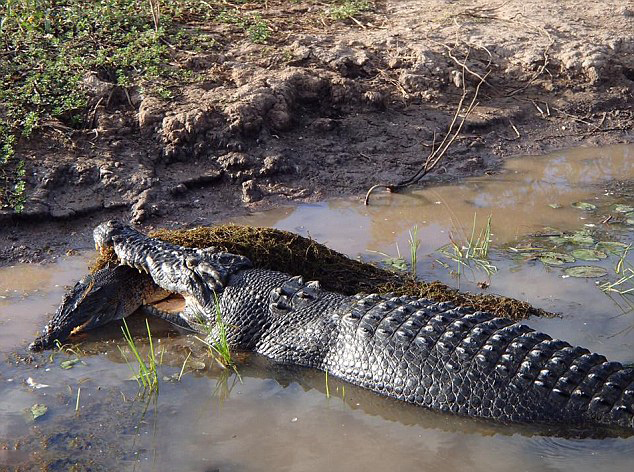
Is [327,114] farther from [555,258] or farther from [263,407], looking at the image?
[263,407]

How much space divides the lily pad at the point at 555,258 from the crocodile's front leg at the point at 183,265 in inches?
85.4

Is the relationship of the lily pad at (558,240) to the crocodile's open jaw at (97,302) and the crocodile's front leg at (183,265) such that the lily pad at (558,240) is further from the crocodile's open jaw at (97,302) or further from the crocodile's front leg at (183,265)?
the crocodile's open jaw at (97,302)

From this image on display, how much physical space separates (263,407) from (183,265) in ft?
4.06

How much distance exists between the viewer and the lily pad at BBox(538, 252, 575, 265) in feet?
19.2

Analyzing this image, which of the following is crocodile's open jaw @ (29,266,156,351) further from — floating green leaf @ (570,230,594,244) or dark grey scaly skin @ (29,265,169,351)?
floating green leaf @ (570,230,594,244)

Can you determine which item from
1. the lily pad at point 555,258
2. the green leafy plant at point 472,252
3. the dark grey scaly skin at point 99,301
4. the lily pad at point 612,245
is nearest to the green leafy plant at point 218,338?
the dark grey scaly skin at point 99,301

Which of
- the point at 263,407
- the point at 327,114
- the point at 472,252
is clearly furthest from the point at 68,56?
the point at 263,407

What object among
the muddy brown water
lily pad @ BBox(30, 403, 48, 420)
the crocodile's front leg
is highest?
the crocodile's front leg

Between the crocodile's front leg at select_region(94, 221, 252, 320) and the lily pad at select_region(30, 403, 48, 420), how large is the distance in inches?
44.8

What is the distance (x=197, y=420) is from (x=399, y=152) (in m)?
4.05

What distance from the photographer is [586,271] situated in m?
5.70

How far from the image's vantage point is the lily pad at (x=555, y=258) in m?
5.84

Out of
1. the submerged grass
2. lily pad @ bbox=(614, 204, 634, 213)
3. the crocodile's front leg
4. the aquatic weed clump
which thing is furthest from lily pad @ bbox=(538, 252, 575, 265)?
the submerged grass

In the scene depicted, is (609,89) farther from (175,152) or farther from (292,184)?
(175,152)
